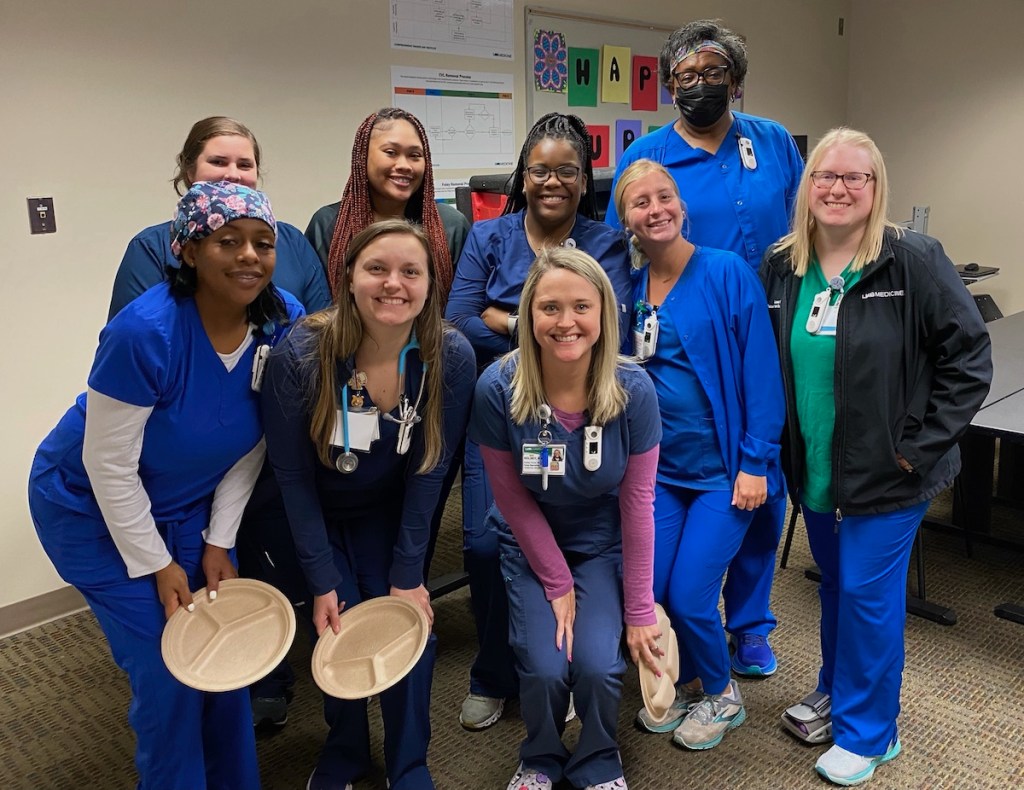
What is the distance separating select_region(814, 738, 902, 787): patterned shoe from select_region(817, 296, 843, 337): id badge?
39.9 inches

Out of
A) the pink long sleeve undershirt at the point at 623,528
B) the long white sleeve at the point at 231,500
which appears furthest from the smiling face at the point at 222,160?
the pink long sleeve undershirt at the point at 623,528

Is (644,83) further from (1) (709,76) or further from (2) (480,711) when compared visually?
(2) (480,711)

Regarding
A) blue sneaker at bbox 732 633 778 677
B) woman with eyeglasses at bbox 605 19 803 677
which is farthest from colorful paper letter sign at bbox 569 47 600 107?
blue sneaker at bbox 732 633 778 677

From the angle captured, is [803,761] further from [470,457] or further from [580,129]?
[580,129]

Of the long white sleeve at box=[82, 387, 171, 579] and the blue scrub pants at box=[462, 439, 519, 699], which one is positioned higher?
the long white sleeve at box=[82, 387, 171, 579]

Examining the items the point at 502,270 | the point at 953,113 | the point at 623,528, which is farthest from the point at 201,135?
the point at 953,113

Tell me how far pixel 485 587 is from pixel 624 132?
3156mm

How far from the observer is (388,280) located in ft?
5.53

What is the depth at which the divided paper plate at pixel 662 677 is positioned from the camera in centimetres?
181

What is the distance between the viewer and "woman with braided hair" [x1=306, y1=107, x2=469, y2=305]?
7.20 feet

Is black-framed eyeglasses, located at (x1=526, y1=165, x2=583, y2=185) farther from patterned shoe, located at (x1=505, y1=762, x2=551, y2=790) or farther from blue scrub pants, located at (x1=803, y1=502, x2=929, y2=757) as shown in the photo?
patterned shoe, located at (x1=505, y1=762, x2=551, y2=790)

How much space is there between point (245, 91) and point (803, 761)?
289 cm

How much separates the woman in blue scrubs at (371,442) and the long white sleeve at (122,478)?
266 mm

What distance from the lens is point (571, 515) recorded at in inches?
75.7
